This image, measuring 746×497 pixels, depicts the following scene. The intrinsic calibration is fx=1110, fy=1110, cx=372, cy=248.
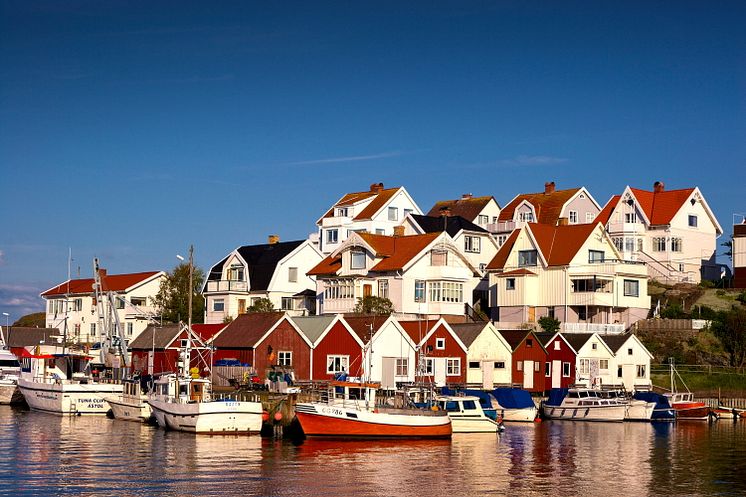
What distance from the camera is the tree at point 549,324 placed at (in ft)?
301

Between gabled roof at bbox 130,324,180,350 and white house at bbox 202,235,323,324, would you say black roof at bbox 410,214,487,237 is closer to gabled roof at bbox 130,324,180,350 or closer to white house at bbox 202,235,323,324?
white house at bbox 202,235,323,324

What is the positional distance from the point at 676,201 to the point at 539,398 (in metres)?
41.3

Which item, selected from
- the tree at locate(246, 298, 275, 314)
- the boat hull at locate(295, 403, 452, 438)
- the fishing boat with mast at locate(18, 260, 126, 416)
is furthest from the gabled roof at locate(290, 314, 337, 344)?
the boat hull at locate(295, 403, 452, 438)

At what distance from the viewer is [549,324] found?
91.8m

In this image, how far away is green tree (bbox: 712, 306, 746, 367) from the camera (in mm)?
88125

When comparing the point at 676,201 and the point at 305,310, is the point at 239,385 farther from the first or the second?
the point at 676,201

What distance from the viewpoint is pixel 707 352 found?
8919 cm

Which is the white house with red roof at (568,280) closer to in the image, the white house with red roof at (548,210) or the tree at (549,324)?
the tree at (549,324)

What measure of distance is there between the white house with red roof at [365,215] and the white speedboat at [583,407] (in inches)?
1709

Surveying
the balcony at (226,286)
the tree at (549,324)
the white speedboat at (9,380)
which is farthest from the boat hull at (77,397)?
the tree at (549,324)

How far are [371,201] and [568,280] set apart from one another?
3173 centimetres

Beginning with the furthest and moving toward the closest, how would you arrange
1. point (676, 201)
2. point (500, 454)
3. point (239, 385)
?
point (676, 201)
point (239, 385)
point (500, 454)

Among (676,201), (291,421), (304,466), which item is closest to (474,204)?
(676,201)

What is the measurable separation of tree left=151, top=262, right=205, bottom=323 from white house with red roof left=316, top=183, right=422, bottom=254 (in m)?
16.6
